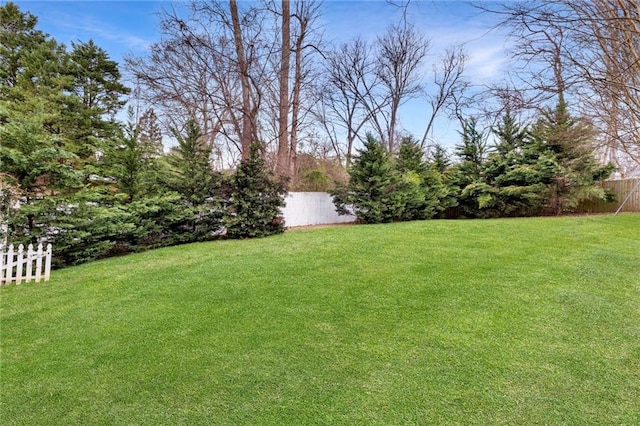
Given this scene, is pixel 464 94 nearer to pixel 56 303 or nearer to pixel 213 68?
pixel 213 68

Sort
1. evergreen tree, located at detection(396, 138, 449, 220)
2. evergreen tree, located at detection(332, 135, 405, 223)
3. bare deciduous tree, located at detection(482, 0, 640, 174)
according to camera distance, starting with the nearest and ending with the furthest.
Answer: bare deciduous tree, located at detection(482, 0, 640, 174) → evergreen tree, located at detection(332, 135, 405, 223) → evergreen tree, located at detection(396, 138, 449, 220)

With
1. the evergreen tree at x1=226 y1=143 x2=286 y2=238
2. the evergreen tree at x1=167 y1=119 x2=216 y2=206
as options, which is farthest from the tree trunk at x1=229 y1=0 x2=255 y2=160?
the evergreen tree at x1=167 y1=119 x2=216 y2=206

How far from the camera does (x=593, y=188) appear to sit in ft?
35.2

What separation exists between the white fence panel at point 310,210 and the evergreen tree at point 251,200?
275 centimetres

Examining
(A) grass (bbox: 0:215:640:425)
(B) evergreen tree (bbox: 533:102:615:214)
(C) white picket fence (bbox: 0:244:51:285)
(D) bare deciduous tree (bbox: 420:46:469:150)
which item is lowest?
(A) grass (bbox: 0:215:640:425)

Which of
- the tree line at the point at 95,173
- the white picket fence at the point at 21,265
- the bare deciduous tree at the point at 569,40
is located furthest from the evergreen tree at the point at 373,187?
the white picket fence at the point at 21,265

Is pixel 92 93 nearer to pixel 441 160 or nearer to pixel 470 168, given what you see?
pixel 441 160

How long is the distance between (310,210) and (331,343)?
9.10 metres

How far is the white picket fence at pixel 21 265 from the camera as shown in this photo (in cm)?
456

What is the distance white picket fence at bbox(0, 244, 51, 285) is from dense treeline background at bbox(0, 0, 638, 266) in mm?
494

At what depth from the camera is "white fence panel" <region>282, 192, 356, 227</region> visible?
11.1 m

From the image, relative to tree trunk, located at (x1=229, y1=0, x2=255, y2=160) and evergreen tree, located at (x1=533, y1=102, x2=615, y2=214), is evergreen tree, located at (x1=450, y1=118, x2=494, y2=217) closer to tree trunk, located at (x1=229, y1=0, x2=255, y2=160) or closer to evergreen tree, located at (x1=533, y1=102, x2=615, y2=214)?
evergreen tree, located at (x1=533, y1=102, x2=615, y2=214)

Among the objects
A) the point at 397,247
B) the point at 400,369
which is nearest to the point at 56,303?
the point at 400,369

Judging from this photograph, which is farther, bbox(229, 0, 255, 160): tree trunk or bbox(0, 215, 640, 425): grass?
bbox(229, 0, 255, 160): tree trunk
